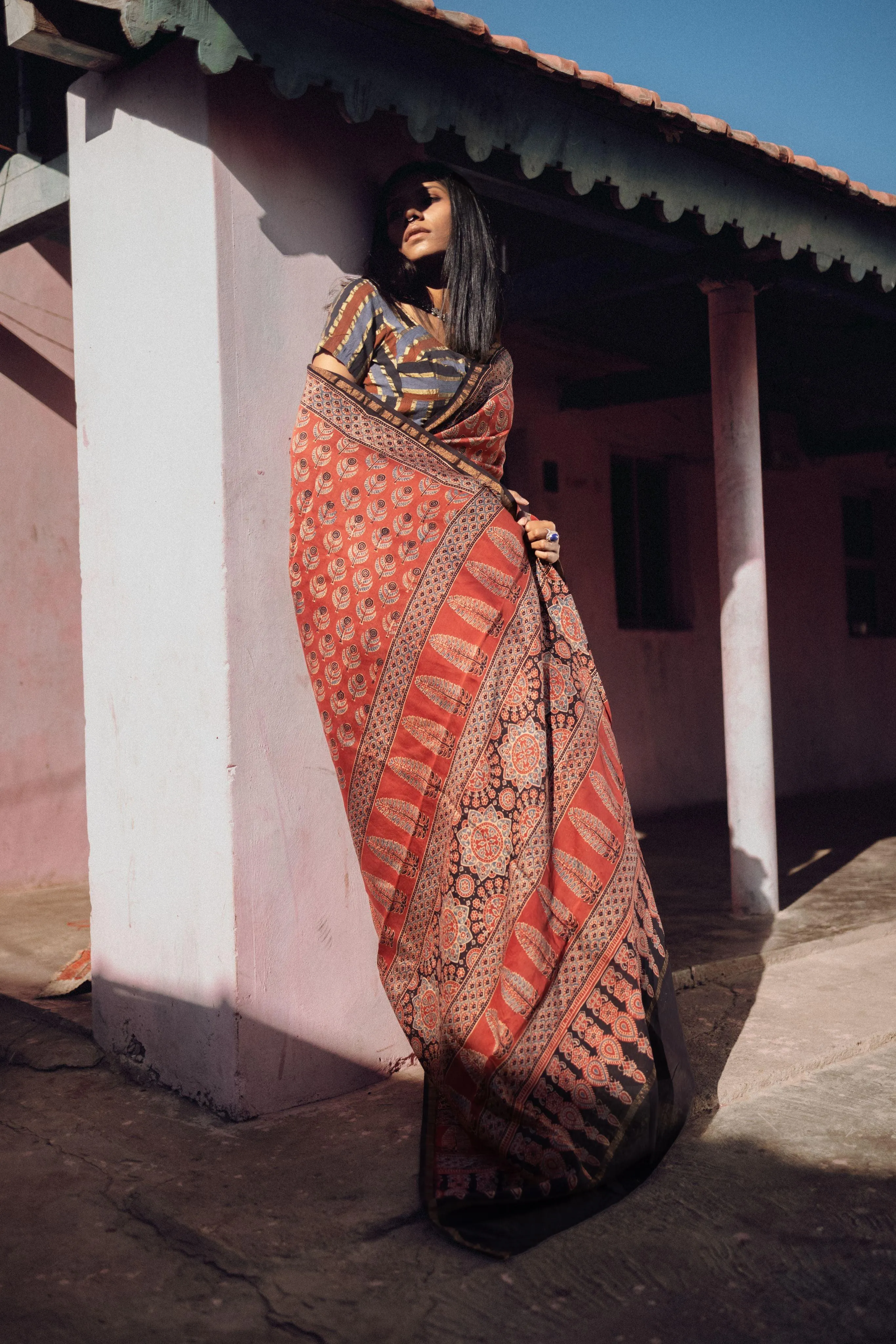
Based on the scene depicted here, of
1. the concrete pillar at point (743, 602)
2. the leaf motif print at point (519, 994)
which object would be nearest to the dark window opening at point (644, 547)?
the concrete pillar at point (743, 602)

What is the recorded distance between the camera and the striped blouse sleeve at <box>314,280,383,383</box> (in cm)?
273

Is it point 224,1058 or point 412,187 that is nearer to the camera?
point 224,1058

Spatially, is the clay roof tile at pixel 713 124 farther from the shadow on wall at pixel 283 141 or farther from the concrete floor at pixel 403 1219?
the concrete floor at pixel 403 1219

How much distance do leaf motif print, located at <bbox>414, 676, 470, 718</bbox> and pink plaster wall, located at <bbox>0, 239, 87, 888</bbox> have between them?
143 inches

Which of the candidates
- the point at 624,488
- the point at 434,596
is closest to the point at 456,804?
the point at 434,596

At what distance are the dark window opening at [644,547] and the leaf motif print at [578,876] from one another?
544 centimetres

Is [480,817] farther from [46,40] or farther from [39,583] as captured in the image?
[39,583]

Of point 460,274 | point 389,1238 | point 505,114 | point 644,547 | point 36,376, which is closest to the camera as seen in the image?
point 389,1238

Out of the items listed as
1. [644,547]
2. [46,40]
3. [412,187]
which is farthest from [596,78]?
[644,547]

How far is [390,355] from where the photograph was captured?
279cm

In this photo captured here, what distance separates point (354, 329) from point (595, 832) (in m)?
1.29

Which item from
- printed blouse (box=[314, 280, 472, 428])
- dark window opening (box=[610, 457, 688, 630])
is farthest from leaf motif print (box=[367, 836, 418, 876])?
dark window opening (box=[610, 457, 688, 630])

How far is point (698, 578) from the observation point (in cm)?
834

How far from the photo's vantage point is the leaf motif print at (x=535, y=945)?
91.4 inches
